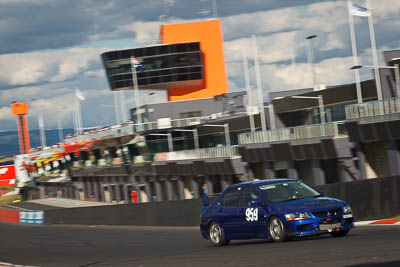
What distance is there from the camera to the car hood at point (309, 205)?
14172 millimetres

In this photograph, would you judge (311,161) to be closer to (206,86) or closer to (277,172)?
(277,172)

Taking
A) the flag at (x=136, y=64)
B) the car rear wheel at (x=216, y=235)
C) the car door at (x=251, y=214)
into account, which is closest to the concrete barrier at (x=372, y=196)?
the car rear wheel at (x=216, y=235)

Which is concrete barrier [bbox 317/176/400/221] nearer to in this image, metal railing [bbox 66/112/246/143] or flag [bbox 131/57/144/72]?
flag [bbox 131/57/144/72]

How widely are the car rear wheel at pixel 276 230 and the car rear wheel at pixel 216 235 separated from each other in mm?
1783

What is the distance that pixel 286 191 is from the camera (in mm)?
15203

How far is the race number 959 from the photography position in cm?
1516

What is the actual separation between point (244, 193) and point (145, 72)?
73592 mm

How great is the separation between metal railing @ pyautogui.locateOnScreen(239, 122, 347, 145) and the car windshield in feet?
84.7

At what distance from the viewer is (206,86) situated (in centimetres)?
9744

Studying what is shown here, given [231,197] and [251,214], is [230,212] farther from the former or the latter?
[251,214]

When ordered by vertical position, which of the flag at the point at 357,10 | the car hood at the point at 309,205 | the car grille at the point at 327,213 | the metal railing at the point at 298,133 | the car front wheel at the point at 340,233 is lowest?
the car front wheel at the point at 340,233

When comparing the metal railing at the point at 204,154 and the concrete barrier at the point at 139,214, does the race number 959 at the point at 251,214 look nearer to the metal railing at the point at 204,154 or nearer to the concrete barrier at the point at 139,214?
the concrete barrier at the point at 139,214

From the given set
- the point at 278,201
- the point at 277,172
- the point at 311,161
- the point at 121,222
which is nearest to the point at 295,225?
the point at 278,201

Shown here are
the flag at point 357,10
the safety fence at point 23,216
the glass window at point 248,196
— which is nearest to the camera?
the glass window at point 248,196
